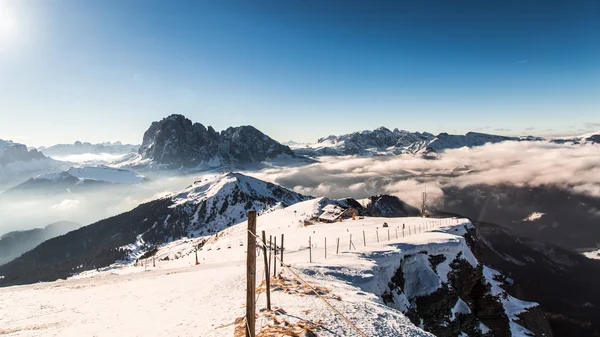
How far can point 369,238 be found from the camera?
4744cm

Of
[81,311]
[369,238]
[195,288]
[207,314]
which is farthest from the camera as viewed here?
[369,238]

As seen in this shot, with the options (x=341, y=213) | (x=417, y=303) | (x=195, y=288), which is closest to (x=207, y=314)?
(x=195, y=288)

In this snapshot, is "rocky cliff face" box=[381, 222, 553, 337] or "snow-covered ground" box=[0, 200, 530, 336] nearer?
"snow-covered ground" box=[0, 200, 530, 336]

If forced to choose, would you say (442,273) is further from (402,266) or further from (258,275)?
(258,275)

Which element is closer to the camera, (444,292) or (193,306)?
(193,306)

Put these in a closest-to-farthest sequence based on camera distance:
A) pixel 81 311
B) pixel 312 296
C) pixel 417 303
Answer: pixel 312 296 → pixel 81 311 → pixel 417 303

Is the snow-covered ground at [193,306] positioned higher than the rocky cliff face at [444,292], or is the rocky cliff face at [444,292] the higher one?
the snow-covered ground at [193,306]

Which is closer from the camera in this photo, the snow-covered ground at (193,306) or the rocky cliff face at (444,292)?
the snow-covered ground at (193,306)

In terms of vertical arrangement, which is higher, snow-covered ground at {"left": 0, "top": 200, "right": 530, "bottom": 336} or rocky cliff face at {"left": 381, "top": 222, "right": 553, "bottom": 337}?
snow-covered ground at {"left": 0, "top": 200, "right": 530, "bottom": 336}

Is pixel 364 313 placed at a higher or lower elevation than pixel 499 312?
higher

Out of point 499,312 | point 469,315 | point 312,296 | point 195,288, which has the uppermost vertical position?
point 312,296

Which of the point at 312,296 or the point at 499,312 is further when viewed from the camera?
the point at 499,312

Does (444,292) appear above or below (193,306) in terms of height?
below

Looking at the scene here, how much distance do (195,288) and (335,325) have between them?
13.5 m
